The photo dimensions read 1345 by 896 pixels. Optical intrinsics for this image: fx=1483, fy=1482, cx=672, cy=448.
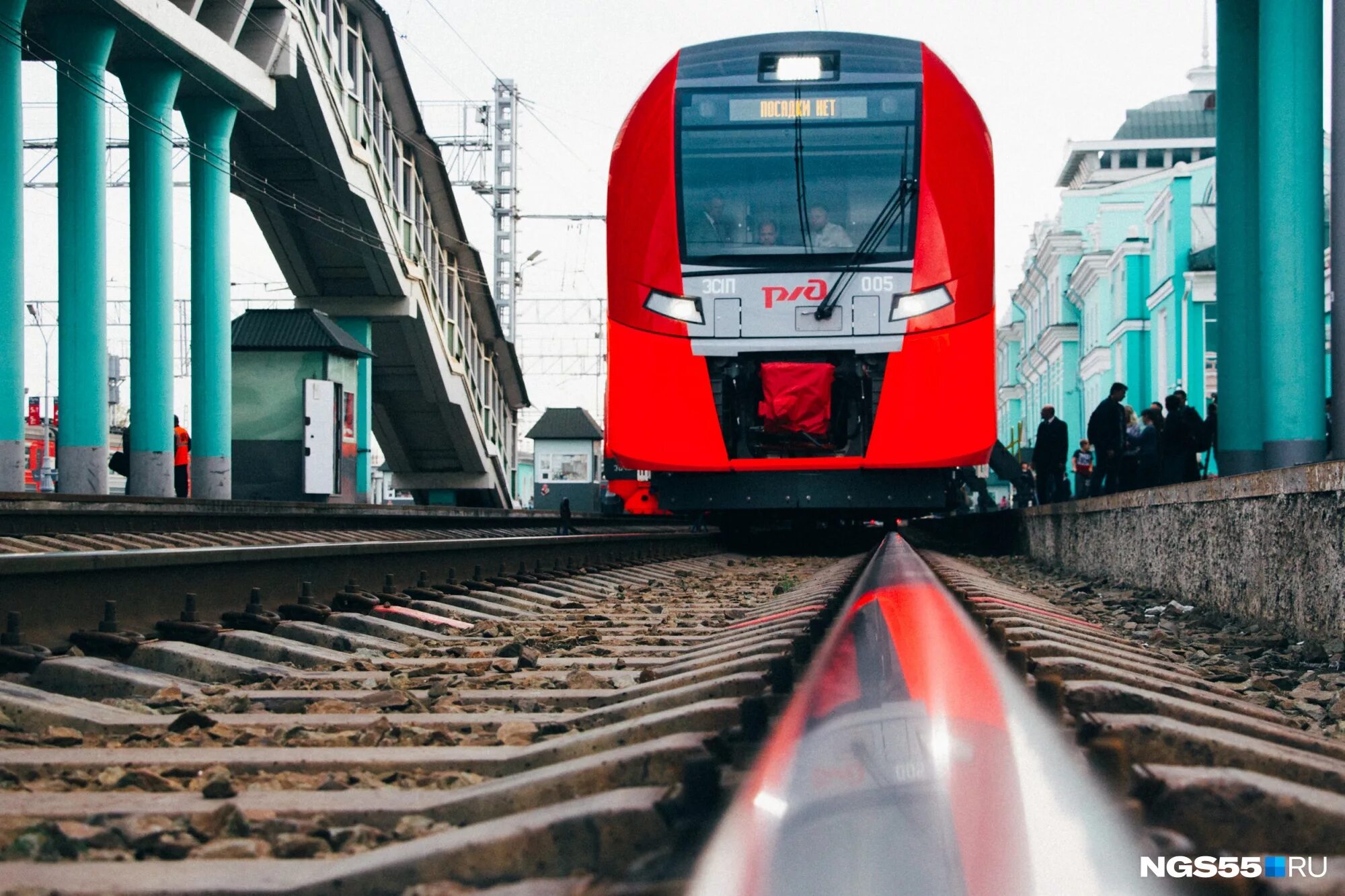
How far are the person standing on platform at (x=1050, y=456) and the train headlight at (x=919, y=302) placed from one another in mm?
7447

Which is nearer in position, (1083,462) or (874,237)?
(874,237)

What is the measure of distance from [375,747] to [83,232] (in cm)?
1565

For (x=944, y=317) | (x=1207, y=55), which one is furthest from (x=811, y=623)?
(x=1207, y=55)

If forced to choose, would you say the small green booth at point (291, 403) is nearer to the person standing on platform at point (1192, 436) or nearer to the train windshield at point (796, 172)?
the train windshield at point (796, 172)

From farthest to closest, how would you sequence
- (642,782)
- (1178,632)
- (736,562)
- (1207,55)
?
(1207,55) < (736,562) < (1178,632) < (642,782)

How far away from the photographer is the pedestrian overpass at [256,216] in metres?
16.6

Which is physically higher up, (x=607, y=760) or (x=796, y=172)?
(x=796, y=172)

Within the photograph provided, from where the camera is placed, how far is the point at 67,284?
55.3ft

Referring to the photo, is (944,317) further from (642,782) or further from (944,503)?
(642,782)

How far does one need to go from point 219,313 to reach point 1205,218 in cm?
2778

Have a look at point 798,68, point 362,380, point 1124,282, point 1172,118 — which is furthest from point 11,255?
point 1172,118

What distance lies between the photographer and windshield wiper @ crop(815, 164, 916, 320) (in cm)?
1034

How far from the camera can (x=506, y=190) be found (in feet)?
129

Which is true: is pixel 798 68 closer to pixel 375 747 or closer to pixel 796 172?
pixel 796 172
